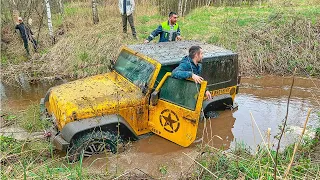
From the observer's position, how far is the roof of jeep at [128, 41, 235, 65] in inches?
209

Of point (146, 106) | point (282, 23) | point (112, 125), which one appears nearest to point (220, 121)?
point (146, 106)

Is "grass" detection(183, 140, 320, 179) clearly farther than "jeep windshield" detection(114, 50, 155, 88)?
No

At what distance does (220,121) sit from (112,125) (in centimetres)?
249

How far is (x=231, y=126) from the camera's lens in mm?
6082

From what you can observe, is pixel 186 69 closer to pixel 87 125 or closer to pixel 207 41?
pixel 87 125

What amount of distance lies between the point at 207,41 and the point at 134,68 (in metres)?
5.52

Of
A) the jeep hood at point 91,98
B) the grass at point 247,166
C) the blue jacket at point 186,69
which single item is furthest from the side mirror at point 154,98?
the grass at point 247,166

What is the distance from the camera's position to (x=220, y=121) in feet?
20.4

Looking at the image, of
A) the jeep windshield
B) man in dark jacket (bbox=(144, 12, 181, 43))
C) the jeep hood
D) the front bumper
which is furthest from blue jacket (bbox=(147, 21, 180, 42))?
the front bumper

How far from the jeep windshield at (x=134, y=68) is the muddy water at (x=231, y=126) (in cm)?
100

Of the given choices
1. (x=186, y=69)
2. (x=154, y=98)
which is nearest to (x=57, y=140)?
(x=154, y=98)

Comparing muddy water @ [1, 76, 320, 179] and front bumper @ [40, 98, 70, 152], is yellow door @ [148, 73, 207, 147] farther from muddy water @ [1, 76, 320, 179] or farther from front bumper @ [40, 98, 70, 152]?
front bumper @ [40, 98, 70, 152]

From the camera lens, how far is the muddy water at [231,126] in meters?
4.59

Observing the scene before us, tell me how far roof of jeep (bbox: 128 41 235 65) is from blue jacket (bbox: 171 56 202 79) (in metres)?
0.34
